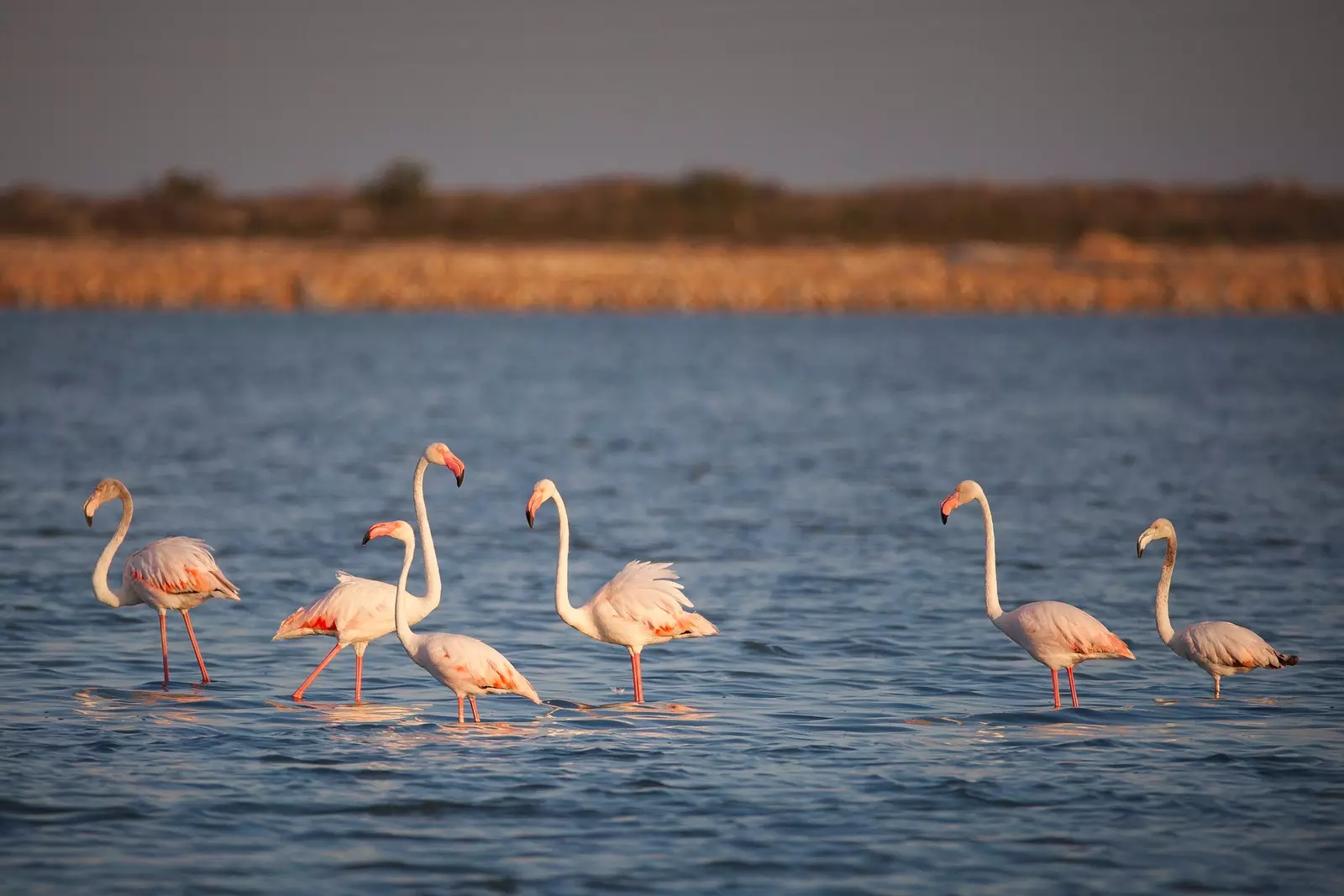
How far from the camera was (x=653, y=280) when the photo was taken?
79750mm

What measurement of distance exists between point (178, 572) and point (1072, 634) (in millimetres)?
6169

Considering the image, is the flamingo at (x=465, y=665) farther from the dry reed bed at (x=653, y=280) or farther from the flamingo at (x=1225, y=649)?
the dry reed bed at (x=653, y=280)

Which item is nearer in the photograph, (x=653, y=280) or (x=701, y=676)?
(x=701, y=676)

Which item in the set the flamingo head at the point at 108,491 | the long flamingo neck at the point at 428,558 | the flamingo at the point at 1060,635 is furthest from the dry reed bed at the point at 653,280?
the flamingo at the point at 1060,635

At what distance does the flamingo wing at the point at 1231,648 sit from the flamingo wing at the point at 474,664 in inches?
173

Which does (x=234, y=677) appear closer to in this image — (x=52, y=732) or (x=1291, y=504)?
(x=52, y=732)

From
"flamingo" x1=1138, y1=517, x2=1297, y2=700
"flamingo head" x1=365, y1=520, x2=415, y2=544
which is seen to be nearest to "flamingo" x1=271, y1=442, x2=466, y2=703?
"flamingo head" x1=365, y1=520, x2=415, y2=544

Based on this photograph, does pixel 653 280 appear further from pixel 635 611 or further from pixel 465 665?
pixel 465 665

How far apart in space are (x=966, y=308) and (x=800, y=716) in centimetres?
7013

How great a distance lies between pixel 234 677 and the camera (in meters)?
11.7

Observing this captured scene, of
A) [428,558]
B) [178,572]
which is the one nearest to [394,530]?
[428,558]

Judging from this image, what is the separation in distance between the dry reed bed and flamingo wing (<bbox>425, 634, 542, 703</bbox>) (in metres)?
68.7

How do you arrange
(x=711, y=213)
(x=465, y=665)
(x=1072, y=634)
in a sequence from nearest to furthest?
1. (x=465, y=665)
2. (x=1072, y=634)
3. (x=711, y=213)

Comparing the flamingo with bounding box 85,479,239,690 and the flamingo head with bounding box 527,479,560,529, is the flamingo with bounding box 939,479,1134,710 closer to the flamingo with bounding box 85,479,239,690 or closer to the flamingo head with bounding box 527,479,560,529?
the flamingo head with bounding box 527,479,560,529
